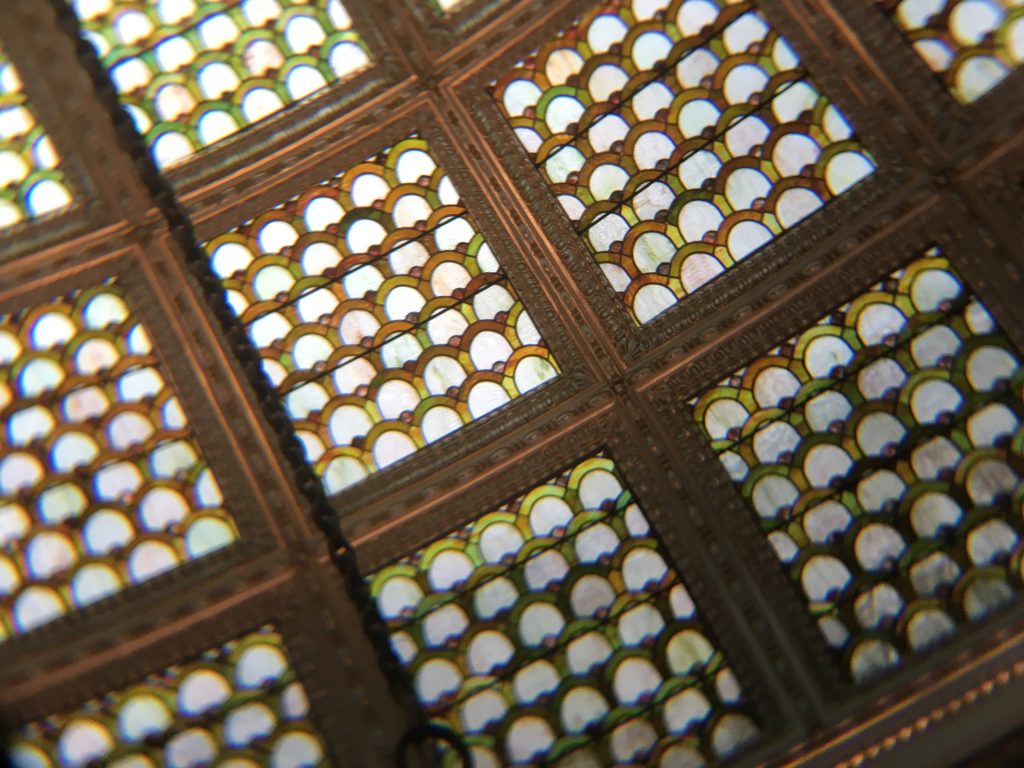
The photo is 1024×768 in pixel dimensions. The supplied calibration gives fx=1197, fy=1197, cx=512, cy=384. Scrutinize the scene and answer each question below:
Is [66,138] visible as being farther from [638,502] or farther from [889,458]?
[889,458]

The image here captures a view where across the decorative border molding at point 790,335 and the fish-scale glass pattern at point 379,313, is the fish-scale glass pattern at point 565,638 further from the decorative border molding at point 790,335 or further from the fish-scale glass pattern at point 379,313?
the fish-scale glass pattern at point 379,313

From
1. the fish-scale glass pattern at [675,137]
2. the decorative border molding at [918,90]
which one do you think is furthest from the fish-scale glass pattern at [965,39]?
the fish-scale glass pattern at [675,137]

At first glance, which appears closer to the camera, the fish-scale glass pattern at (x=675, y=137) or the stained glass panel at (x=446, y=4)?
the fish-scale glass pattern at (x=675, y=137)

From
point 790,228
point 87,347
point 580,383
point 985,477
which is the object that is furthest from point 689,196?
point 87,347

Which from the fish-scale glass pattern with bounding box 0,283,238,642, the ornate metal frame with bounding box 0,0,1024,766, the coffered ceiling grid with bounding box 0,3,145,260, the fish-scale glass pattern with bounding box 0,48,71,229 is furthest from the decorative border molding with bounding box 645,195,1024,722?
the fish-scale glass pattern with bounding box 0,48,71,229

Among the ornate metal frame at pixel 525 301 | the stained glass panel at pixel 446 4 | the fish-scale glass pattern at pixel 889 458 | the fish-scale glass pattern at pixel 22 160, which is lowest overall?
the fish-scale glass pattern at pixel 889 458

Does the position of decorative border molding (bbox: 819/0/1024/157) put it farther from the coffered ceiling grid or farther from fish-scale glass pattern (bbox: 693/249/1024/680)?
the coffered ceiling grid
